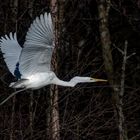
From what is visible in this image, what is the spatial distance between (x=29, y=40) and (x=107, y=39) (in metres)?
3.04

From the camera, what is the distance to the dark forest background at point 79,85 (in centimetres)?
792

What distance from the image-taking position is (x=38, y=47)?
6148 millimetres

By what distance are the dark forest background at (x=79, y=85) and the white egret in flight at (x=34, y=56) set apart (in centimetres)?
91

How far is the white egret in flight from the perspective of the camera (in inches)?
237

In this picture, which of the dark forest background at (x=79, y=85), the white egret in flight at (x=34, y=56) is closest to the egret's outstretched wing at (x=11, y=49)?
the white egret in flight at (x=34, y=56)

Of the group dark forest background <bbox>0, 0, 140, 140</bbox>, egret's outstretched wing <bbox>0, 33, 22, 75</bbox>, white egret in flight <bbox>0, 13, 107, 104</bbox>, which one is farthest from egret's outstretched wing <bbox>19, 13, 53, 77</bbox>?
dark forest background <bbox>0, 0, 140, 140</bbox>

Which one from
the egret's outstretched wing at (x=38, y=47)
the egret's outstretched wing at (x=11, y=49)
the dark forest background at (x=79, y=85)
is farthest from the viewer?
the dark forest background at (x=79, y=85)

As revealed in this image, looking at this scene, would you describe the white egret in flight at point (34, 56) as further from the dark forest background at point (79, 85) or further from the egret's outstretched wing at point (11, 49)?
the dark forest background at point (79, 85)

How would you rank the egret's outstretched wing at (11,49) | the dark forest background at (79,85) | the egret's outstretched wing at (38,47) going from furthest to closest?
the dark forest background at (79,85), the egret's outstretched wing at (11,49), the egret's outstretched wing at (38,47)

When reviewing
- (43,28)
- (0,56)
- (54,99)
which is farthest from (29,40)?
(0,56)

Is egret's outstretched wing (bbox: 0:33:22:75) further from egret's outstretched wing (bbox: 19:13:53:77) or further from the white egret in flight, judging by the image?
egret's outstretched wing (bbox: 19:13:53:77)

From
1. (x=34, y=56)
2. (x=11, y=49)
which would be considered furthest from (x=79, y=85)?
(x=34, y=56)

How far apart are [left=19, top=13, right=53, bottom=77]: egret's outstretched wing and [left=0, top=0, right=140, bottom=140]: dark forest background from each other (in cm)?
101

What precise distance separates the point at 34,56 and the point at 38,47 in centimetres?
18
